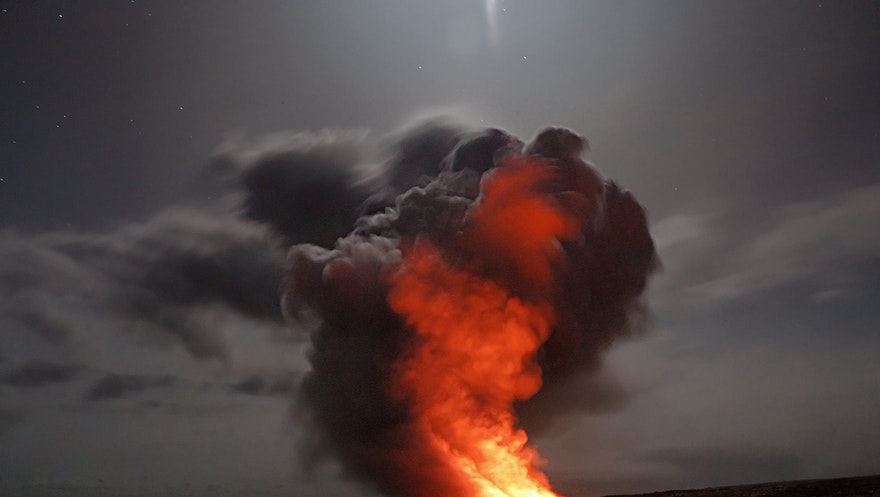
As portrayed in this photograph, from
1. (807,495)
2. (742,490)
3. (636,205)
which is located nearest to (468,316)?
(636,205)

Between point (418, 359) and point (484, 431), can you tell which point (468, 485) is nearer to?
point (484, 431)

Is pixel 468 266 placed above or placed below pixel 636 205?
below

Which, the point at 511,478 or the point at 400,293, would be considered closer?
the point at 511,478

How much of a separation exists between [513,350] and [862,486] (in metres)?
54.2

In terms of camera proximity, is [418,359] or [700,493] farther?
[700,493]

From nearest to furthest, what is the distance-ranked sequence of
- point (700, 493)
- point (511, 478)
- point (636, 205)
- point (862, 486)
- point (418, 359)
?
1. point (511, 478)
2. point (418, 359)
3. point (636, 205)
4. point (862, 486)
5. point (700, 493)

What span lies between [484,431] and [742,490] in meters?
52.6

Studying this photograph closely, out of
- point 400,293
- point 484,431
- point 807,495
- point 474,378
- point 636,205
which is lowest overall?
point 807,495

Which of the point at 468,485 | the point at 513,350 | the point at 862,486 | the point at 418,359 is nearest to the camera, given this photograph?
the point at 468,485

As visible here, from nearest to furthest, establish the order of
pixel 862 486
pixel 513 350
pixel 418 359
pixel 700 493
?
pixel 513 350 → pixel 418 359 → pixel 862 486 → pixel 700 493

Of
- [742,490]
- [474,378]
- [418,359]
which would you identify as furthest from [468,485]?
[742,490]

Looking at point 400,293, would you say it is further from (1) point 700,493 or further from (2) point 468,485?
(1) point 700,493

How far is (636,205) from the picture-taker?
64.8 meters

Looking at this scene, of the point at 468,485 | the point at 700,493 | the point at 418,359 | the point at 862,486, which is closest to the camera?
the point at 468,485
